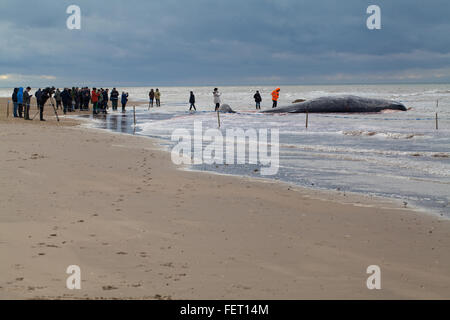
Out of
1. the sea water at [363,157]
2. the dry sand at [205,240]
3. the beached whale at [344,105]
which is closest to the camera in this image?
the dry sand at [205,240]

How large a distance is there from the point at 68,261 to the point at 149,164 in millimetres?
7128

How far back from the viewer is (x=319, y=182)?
10172 millimetres

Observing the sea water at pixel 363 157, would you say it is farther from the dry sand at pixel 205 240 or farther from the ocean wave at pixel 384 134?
the dry sand at pixel 205 240

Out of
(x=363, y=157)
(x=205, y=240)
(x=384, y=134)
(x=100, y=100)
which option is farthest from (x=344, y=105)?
(x=205, y=240)

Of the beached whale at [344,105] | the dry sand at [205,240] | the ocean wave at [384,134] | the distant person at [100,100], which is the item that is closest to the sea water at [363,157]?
the ocean wave at [384,134]

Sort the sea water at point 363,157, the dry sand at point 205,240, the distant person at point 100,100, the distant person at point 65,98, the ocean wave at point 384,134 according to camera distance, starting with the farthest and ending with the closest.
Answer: the distant person at point 100,100 → the distant person at point 65,98 → the ocean wave at point 384,134 → the sea water at point 363,157 → the dry sand at point 205,240

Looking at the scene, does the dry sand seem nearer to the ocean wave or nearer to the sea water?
the sea water

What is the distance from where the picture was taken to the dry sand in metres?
4.50

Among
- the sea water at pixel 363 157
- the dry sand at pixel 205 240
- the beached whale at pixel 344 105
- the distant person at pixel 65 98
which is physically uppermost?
the distant person at pixel 65 98

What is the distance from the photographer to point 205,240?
19.5 feet

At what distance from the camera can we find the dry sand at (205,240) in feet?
14.8

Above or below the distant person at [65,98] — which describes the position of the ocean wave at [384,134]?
below

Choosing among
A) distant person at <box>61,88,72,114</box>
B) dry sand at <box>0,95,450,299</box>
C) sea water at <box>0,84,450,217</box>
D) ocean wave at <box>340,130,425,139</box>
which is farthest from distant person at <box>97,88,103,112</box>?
dry sand at <box>0,95,450,299</box>

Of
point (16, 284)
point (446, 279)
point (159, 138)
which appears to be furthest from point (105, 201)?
point (159, 138)
